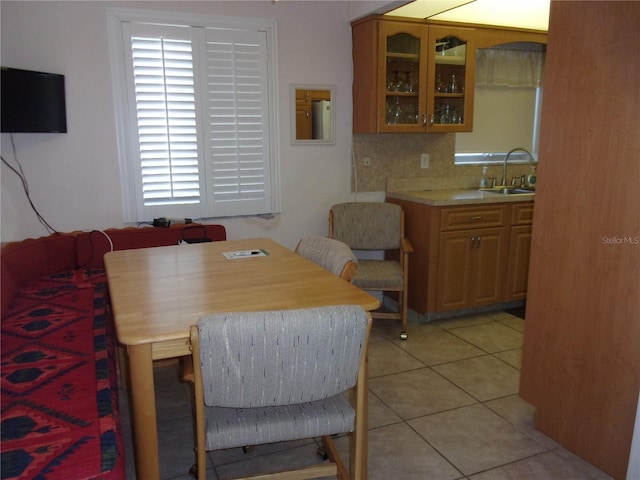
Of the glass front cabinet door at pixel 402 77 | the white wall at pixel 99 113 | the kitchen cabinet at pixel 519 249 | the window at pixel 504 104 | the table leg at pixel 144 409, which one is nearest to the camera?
the table leg at pixel 144 409

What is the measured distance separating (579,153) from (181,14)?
249 cm

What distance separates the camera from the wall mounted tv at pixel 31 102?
Result: 2678 mm

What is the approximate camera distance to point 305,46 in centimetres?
361

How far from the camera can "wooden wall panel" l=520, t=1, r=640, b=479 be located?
1.85m

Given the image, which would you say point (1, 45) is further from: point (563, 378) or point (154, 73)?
point (563, 378)

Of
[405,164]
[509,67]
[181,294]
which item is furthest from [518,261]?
[181,294]

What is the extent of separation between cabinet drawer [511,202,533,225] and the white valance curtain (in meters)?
1.22

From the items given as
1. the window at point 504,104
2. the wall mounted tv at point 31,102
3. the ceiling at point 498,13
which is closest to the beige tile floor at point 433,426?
the wall mounted tv at point 31,102

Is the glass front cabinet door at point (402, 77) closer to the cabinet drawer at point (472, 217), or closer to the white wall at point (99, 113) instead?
the white wall at point (99, 113)

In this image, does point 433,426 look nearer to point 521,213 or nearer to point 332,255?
point 332,255

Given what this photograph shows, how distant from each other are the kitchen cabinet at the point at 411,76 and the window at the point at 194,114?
2.14ft

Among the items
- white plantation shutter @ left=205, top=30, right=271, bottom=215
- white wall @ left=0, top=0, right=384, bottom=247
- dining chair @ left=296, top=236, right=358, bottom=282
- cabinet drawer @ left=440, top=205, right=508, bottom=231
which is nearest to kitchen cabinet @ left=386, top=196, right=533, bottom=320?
cabinet drawer @ left=440, top=205, right=508, bottom=231

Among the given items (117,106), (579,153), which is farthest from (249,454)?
(117,106)

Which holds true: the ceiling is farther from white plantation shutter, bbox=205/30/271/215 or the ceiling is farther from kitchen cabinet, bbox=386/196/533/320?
kitchen cabinet, bbox=386/196/533/320
